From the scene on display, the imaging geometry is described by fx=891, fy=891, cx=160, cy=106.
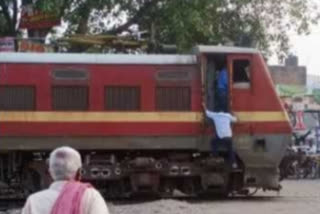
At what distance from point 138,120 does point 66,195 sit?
43.2ft

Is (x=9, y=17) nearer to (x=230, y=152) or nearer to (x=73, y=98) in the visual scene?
(x=73, y=98)

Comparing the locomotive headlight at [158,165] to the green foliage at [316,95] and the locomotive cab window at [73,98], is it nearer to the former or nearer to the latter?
the locomotive cab window at [73,98]

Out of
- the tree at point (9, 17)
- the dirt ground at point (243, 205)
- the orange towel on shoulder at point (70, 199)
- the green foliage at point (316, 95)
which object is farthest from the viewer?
the green foliage at point (316, 95)

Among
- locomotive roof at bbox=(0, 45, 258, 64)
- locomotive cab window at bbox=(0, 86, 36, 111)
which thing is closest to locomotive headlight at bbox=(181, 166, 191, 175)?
locomotive roof at bbox=(0, 45, 258, 64)

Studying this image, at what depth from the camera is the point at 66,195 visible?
558 centimetres

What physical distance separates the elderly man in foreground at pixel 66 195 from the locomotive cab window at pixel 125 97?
13.1 m

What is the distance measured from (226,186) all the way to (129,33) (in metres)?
8.11

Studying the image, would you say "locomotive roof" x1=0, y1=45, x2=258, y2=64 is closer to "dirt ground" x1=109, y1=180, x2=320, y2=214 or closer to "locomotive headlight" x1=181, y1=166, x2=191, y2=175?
"locomotive headlight" x1=181, y1=166, x2=191, y2=175

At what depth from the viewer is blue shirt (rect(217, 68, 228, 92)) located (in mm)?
18859

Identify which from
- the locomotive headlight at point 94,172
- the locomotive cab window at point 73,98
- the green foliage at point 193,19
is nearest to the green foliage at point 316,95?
the green foliage at point 193,19

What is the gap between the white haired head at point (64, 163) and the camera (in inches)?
220

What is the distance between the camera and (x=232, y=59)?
19031mm

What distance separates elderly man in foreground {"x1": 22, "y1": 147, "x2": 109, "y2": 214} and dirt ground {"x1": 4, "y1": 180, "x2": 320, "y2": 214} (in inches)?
391

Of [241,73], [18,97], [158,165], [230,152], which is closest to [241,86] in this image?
[241,73]
